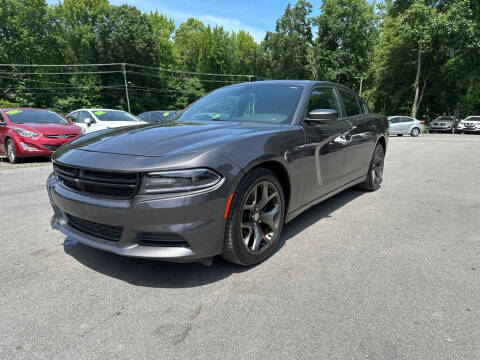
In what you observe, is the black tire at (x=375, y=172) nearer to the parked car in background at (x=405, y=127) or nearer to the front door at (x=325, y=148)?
the front door at (x=325, y=148)

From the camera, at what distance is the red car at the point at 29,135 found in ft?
26.3

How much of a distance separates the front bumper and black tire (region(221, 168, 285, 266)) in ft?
0.33

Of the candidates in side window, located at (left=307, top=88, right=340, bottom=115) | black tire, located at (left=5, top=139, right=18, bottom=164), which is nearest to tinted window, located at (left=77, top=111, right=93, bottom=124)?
black tire, located at (left=5, top=139, right=18, bottom=164)

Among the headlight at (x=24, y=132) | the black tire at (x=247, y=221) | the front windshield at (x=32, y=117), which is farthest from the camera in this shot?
the front windshield at (x=32, y=117)

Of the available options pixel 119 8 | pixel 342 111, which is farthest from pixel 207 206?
pixel 119 8

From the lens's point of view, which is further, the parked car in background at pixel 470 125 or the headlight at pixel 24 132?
the parked car in background at pixel 470 125

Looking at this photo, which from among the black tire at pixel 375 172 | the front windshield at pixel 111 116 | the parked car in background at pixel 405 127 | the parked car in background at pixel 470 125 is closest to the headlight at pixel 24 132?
the front windshield at pixel 111 116

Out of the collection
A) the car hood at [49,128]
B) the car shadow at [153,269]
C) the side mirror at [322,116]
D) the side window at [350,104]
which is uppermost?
the side window at [350,104]

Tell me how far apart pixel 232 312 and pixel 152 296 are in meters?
0.58

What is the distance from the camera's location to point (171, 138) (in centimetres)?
251

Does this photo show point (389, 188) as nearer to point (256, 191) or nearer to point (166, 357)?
point (256, 191)

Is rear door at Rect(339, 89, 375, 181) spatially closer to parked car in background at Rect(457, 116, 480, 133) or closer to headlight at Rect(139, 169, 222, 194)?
headlight at Rect(139, 169, 222, 194)

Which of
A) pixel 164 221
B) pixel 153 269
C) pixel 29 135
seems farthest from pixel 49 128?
pixel 164 221

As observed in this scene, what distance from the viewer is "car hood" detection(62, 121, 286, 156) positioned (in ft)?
7.55
